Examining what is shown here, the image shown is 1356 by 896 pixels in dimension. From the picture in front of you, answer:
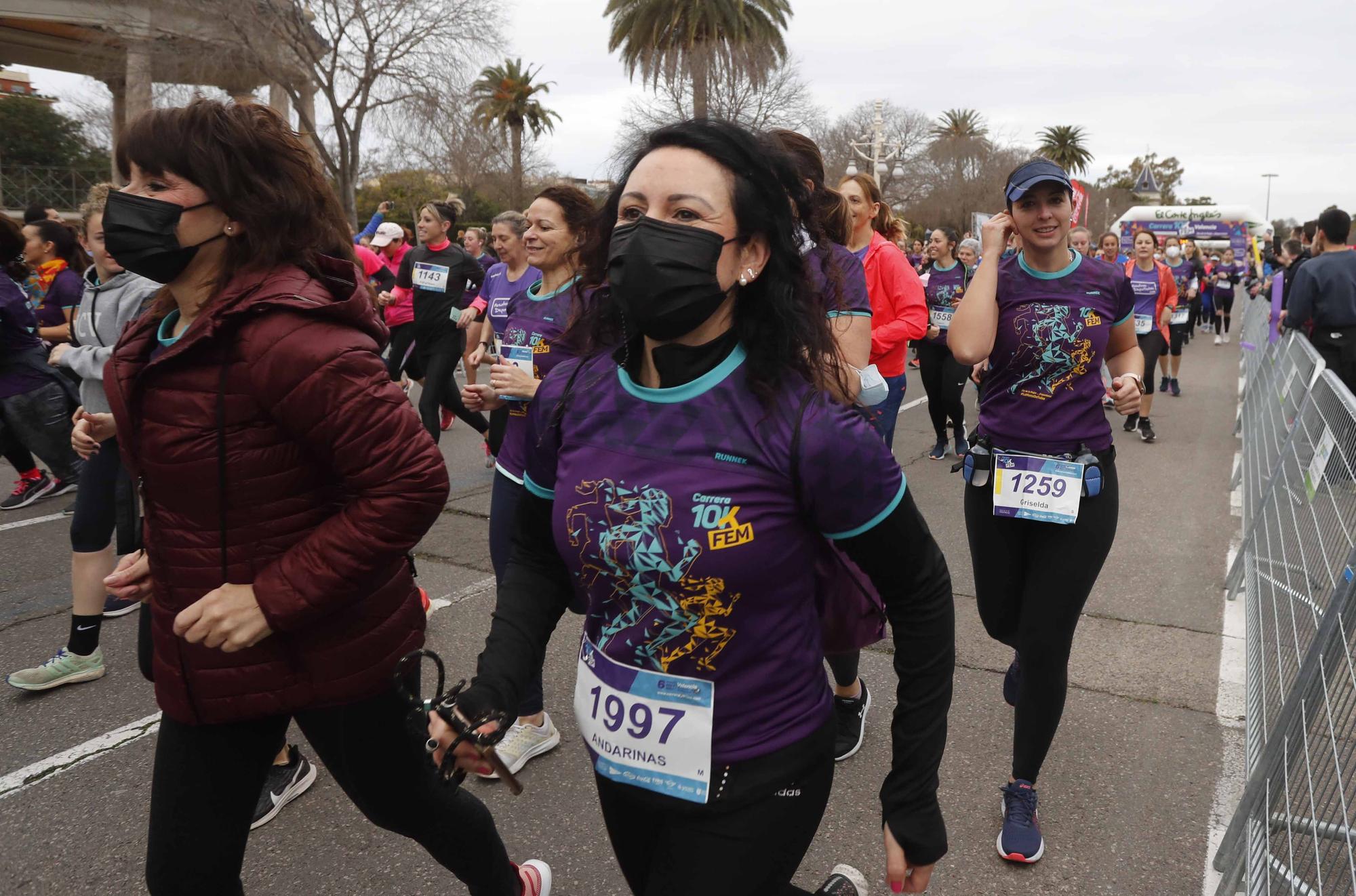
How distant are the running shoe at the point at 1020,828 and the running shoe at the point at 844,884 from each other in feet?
2.69

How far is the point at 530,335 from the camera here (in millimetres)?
3951

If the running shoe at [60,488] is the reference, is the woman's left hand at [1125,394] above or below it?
above

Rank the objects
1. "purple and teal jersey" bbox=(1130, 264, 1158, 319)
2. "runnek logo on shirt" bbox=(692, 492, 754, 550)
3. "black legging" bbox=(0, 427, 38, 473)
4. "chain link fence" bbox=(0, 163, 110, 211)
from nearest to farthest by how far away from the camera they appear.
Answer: "runnek logo on shirt" bbox=(692, 492, 754, 550) → "black legging" bbox=(0, 427, 38, 473) → "purple and teal jersey" bbox=(1130, 264, 1158, 319) → "chain link fence" bbox=(0, 163, 110, 211)

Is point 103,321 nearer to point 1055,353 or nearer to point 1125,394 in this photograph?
point 1055,353

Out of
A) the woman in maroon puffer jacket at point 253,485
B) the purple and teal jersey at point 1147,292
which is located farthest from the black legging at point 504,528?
the purple and teal jersey at point 1147,292

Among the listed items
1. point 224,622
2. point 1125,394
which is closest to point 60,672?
point 224,622

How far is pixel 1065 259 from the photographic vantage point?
3.16 metres

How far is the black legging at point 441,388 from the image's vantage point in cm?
804

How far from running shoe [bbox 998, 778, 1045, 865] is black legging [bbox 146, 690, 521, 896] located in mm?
1573

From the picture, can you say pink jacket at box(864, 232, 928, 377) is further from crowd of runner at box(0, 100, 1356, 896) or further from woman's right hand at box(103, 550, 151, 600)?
woman's right hand at box(103, 550, 151, 600)

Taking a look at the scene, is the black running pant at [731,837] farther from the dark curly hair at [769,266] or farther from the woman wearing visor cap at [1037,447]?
the woman wearing visor cap at [1037,447]

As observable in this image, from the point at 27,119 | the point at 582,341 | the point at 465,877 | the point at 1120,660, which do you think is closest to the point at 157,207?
the point at 582,341

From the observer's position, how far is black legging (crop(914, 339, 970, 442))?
336 inches

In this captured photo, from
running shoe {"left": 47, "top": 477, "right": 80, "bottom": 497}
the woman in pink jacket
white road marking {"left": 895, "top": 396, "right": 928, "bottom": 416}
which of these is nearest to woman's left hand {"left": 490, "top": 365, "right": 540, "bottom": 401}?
the woman in pink jacket
